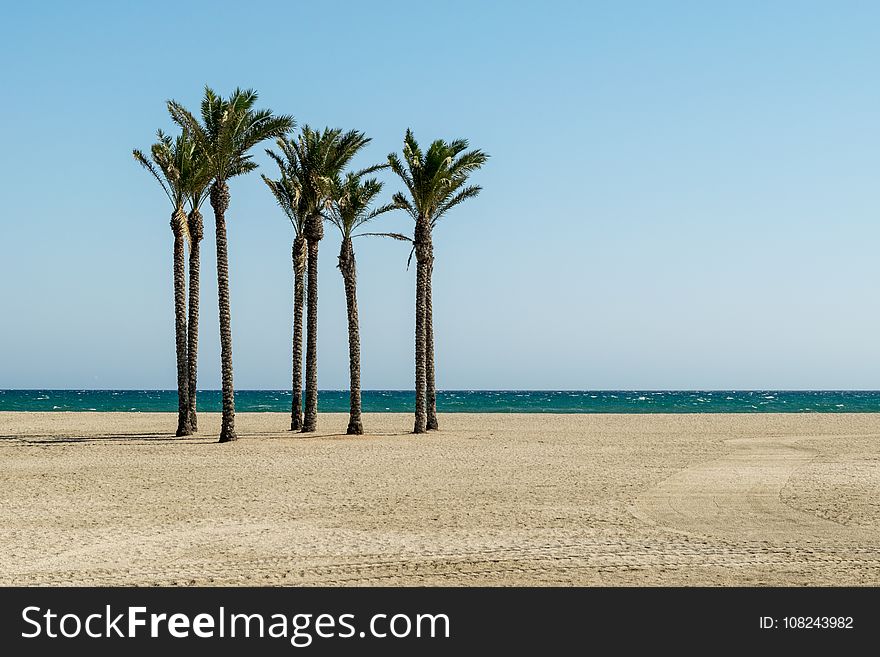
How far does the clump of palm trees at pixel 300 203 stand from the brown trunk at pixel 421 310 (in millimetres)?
37

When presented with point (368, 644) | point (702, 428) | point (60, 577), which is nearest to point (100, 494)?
point (60, 577)

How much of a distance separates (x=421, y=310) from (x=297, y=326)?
486cm

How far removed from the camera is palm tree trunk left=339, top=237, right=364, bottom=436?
32.5 metres

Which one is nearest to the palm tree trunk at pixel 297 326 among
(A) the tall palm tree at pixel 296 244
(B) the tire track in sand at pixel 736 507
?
(A) the tall palm tree at pixel 296 244

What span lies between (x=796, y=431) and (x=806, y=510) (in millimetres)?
24338

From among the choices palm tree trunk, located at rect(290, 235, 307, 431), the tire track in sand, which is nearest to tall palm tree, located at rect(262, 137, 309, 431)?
palm tree trunk, located at rect(290, 235, 307, 431)

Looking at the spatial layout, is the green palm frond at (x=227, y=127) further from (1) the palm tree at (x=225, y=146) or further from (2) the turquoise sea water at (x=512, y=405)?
(2) the turquoise sea water at (x=512, y=405)

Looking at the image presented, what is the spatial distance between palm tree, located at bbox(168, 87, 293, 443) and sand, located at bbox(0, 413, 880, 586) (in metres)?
3.32

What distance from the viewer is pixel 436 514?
13.9 m

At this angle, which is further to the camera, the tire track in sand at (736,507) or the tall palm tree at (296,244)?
the tall palm tree at (296,244)

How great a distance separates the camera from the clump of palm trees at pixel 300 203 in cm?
2914

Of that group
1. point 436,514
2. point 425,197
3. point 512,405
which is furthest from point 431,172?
point 512,405

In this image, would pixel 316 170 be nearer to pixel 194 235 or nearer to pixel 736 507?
pixel 194 235

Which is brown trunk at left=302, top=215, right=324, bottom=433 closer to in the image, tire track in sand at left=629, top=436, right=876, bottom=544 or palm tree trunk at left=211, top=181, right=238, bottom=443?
palm tree trunk at left=211, top=181, right=238, bottom=443
